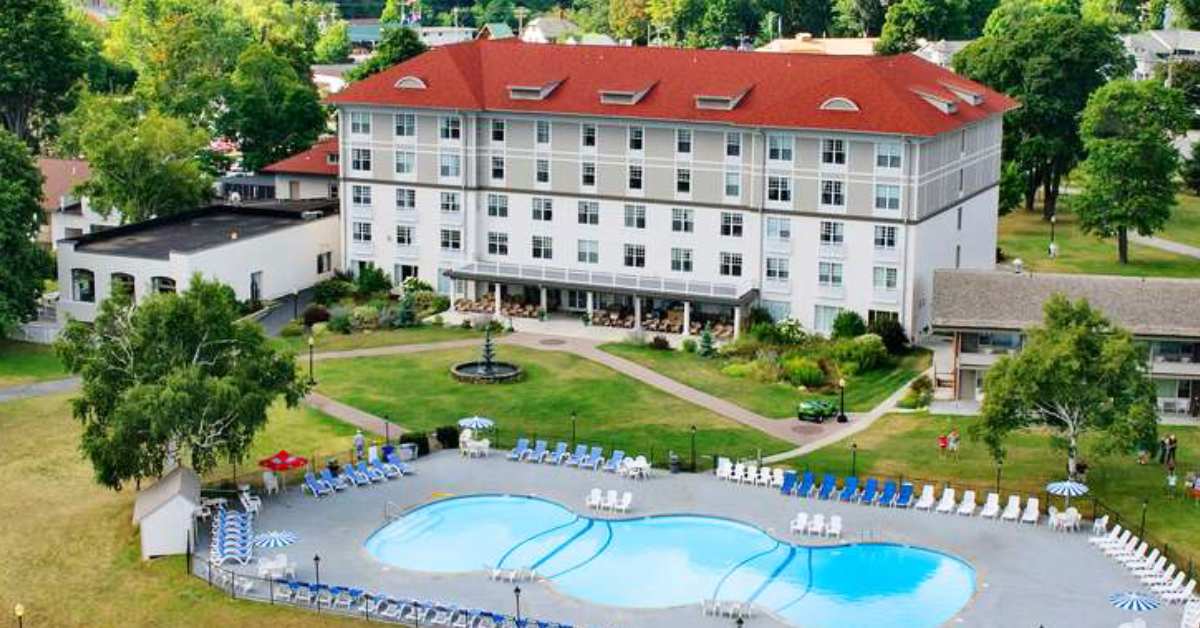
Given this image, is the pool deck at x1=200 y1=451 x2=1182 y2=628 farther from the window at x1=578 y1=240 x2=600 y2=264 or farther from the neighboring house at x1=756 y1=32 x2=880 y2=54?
the neighboring house at x1=756 y1=32 x2=880 y2=54

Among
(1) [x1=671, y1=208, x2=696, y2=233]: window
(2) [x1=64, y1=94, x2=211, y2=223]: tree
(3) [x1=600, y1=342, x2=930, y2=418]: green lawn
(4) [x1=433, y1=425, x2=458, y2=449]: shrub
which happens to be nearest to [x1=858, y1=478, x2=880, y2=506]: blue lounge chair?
(3) [x1=600, y1=342, x2=930, y2=418]: green lawn

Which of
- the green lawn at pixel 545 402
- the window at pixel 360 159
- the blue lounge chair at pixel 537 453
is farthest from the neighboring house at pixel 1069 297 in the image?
the window at pixel 360 159

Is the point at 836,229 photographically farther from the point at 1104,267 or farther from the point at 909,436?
the point at 1104,267

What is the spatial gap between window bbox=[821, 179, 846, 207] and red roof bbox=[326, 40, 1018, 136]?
297 cm

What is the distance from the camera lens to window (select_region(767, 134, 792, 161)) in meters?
88.4

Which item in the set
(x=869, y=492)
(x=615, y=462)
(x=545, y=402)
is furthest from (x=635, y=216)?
(x=869, y=492)

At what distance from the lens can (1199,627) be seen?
52625mm

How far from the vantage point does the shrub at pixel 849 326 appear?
86562mm

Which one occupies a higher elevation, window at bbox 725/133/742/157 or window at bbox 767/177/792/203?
window at bbox 725/133/742/157

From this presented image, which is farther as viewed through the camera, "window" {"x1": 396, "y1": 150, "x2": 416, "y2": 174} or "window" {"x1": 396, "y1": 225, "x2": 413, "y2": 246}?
"window" {"x1": 396, "y1": 225, "x2": 413, "y2": 246}

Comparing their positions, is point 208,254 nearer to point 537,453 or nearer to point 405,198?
point 405,198

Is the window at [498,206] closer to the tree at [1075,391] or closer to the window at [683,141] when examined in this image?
the window at [683,141]

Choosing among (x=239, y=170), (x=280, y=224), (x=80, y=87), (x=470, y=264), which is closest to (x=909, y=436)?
(x=470, y=264)

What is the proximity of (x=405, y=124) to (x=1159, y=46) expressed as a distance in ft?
359
